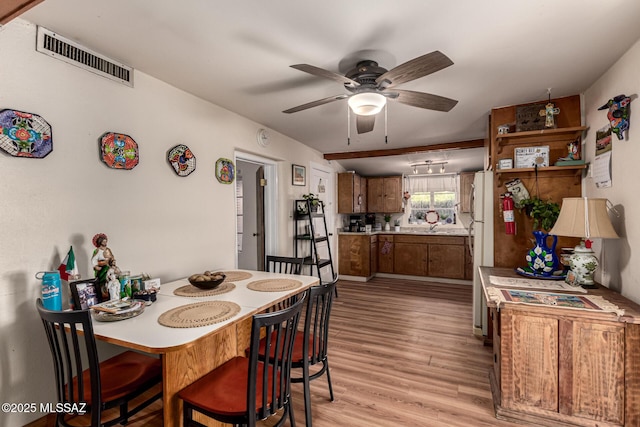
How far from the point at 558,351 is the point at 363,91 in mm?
1933

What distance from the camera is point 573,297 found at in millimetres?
1847

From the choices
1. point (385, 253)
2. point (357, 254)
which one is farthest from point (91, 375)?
point (385, 253)

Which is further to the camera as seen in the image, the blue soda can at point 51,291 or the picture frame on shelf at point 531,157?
the picture frame on shelf at point 531,157

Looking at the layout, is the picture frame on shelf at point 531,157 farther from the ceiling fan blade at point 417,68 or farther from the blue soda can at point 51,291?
the blue soda can at point 51,291

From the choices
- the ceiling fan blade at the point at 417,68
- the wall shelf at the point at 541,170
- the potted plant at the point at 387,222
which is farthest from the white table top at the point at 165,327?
the potted plant at the point at 387,222

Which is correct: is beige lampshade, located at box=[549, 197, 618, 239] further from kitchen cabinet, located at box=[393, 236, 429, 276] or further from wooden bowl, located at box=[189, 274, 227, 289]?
kitchen cabinet, located at box=[393, 236, 429, 276]

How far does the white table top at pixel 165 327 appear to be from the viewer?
1199 mm

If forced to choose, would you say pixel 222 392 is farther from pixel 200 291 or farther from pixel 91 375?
pixel 200 291

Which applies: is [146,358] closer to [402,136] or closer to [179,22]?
[179,22]

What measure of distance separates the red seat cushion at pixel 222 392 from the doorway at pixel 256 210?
86.4 inches

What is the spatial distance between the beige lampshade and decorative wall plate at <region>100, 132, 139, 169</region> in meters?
3.03

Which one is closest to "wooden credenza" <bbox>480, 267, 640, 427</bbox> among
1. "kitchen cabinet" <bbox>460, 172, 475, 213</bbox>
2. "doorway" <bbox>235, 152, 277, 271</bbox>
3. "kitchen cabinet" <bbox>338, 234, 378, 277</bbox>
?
"doorway" <bbox>235, 152, 277, 271</bbox>

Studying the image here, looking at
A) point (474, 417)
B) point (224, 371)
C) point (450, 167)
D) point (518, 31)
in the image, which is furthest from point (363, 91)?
point (450, 167)

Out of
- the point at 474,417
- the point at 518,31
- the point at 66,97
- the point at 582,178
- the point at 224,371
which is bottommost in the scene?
the point at 474,417
